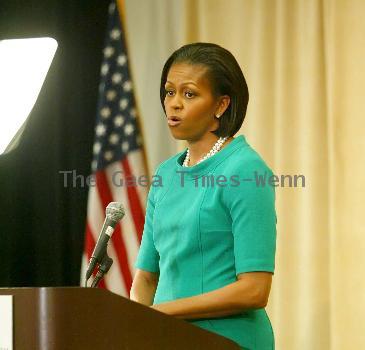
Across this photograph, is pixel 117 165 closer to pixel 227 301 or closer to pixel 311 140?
pixel 311 140

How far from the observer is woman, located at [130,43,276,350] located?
5.64 feet

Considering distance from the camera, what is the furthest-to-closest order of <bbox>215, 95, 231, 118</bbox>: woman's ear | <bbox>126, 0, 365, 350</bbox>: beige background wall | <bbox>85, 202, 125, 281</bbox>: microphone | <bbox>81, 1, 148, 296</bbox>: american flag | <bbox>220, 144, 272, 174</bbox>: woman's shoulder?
<bbox>81, 1, 148, 296</bbox>: american flag
<bbox>126, 0, 365, 350</bbox>: beige background wall
<bbox>215, 95, 231, 118</bbox>: woman's ear
<bbox>220, 144, 272, 174</bbox>: woman's shoulder
<bbox>85, 202, 125, 281</bbox>: microphone

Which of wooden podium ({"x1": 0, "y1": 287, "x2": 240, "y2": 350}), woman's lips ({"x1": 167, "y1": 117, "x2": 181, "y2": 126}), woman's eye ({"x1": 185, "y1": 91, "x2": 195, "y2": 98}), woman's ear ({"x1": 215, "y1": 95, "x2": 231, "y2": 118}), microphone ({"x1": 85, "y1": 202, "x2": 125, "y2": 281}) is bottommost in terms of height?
wooden podium ({"x1": 0, "y1": 287, "x2": 240, "y2": 350})

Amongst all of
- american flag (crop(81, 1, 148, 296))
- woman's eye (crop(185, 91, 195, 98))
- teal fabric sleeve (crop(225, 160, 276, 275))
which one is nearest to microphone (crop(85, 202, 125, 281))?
teal fabric sleeve (crop(225, 160, 276, 275))

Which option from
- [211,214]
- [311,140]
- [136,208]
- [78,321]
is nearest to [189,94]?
[211,214]

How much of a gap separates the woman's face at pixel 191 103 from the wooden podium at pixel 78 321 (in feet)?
1.85

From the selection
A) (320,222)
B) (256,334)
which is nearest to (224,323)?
(256,334)

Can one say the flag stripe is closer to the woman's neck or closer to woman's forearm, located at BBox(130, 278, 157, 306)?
woman's forearm, located at BBox(130, 278, 157, 306)

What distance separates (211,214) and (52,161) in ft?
7.17

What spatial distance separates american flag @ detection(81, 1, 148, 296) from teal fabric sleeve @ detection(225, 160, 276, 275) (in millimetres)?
1737

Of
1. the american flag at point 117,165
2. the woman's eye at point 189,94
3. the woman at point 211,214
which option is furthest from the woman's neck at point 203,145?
the american flag at point 117,165

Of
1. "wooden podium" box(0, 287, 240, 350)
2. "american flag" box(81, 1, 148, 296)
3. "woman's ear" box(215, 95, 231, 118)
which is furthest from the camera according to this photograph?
"american flag" box(81, 1, 148, 296)

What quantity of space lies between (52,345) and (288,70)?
7.34ft

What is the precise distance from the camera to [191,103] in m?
1.89
